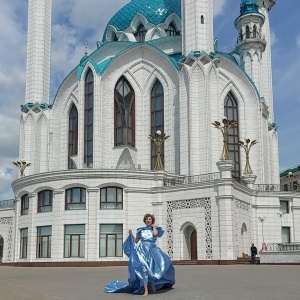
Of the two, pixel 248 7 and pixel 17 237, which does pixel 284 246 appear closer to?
pixel 17 237

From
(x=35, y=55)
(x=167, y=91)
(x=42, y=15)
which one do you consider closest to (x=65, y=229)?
(x=167, y=91)

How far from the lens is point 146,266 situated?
1166 cm

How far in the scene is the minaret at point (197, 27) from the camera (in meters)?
42.6

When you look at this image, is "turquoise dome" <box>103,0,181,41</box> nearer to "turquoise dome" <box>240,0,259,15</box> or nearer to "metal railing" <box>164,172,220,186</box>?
"turquoise dome" <box>240,0,259,15</box>

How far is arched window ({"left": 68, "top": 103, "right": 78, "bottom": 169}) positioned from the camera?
4741 centimetres

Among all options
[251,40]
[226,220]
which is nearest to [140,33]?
[251,40]

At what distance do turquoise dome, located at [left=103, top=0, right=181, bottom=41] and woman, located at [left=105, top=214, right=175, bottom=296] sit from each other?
45053 mm

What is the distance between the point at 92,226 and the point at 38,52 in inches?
879

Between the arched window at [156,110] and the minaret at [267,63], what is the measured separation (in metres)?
12.7

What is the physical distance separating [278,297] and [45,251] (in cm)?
2726

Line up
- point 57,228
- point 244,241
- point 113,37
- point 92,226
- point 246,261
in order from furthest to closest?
point 113,37
point 244,241
point 57,228
point 92,226
point 246,261

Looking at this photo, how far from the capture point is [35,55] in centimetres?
4922

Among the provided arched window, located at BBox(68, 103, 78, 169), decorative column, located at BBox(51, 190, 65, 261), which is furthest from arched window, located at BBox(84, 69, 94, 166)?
decorative column, located at BBox(51, 190, 65, 261)

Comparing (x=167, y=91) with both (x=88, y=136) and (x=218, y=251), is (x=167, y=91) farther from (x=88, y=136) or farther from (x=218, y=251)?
(x=218, y=251)
